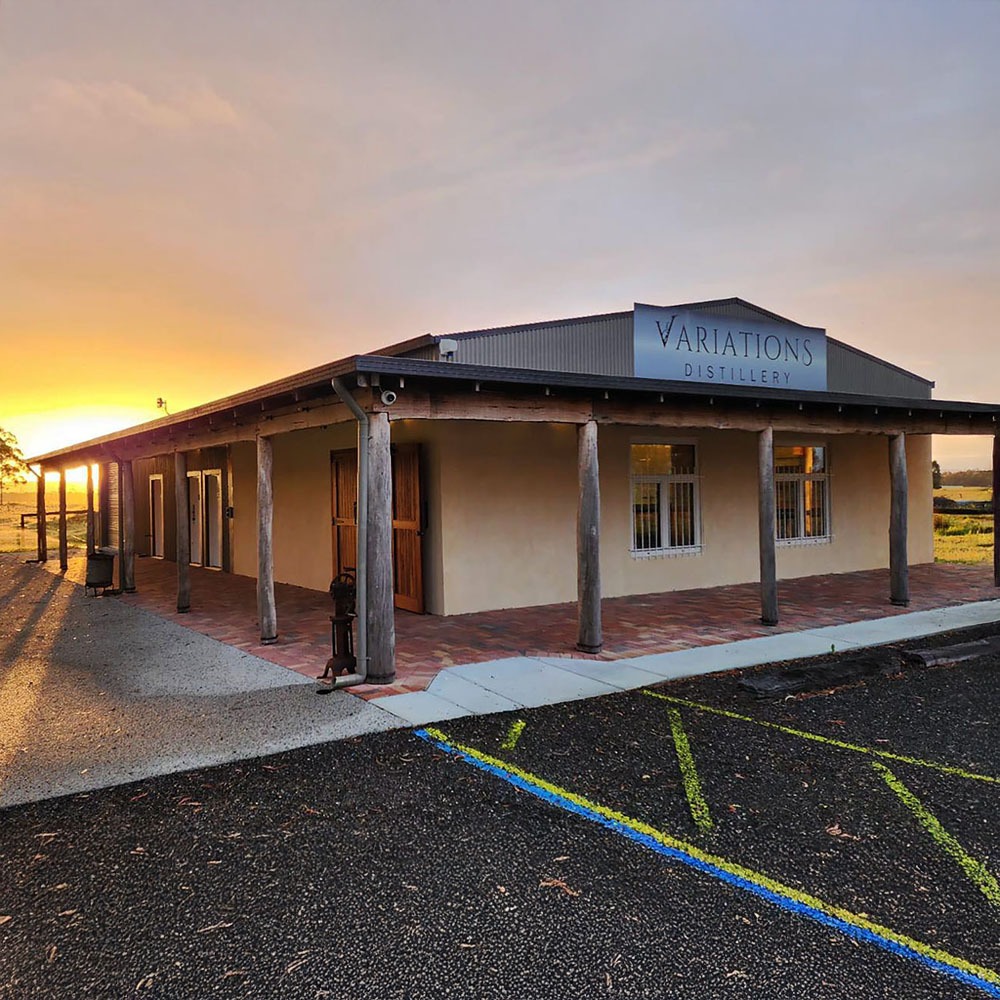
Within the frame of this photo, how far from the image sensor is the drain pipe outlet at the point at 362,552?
18.1 ft

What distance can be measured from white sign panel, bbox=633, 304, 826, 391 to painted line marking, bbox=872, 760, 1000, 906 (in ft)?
19.6

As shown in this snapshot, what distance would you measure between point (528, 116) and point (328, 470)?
6746mm

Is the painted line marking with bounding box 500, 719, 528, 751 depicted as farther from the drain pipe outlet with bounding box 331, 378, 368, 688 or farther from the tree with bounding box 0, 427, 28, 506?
the tree with bounding box 0, 427, 28, 506

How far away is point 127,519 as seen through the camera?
36.9 ft

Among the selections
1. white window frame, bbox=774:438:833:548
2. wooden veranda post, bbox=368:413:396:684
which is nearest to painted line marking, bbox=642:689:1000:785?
wooden veranda post, bbox=368:413:396:684

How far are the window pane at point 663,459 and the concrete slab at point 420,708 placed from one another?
5978 mm

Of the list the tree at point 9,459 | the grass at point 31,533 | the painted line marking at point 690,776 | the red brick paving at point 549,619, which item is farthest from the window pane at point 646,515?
the tree at point 9,459

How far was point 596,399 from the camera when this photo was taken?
678 centimetres

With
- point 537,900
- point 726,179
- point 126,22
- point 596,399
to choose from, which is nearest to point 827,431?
point 596,399

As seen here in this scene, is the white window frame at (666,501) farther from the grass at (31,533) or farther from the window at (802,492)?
the grass at (31,533)

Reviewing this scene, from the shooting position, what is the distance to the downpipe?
18.0 feet

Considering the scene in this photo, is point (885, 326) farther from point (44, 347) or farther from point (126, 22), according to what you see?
point (44, 347)

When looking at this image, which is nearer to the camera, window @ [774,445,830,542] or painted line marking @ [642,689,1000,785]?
painted line marking @ [642,689,1000,785]

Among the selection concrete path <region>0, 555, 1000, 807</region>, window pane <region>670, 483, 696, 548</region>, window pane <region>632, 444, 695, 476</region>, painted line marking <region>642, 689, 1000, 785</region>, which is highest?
window pane <region>632, 444, 695, 476</region>
